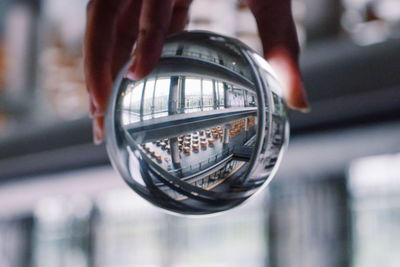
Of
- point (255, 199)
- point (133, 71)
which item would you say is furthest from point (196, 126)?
point (255, 199)

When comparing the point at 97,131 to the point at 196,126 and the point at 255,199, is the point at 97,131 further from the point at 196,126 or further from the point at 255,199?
the point at 255,199

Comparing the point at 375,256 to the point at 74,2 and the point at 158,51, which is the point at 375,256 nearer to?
the point at 74,2

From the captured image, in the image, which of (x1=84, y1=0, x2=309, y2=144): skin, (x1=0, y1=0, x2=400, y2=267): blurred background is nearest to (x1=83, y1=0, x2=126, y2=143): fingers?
(x1=84, y1=0, x2=309, y2=144): skin

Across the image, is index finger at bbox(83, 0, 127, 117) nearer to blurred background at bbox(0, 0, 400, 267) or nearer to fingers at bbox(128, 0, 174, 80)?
fingers at bbox(128, 0, 174, 80)

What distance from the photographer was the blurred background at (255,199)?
214cm

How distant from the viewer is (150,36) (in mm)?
246

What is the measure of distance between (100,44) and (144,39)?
39 mm

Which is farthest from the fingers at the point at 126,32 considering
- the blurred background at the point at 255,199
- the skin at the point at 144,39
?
the blurred background at the point at 255,199

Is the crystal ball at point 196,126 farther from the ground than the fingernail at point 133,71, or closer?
closer

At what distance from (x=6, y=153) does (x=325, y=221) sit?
1998 mm

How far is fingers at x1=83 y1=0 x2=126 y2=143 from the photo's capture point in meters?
0.28

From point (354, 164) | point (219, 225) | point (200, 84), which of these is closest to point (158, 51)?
point (200, 84)

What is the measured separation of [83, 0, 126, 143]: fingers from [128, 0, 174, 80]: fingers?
0.02 m

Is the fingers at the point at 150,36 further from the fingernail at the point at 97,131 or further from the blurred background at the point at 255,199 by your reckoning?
the blurred background at the point at 255,199
